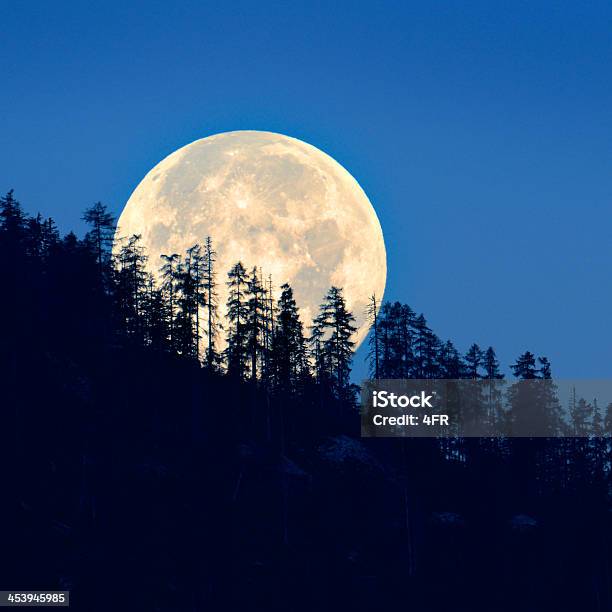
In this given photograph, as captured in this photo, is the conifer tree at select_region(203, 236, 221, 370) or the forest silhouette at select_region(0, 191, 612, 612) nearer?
the forest silhouette at select_region(0, 191, 612, 612)

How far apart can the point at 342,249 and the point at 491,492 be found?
88.7ft

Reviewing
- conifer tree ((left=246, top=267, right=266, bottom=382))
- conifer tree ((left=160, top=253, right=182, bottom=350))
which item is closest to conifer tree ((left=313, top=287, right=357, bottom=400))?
conifer tree ((left=246, top=267, right=266, bottom=382))

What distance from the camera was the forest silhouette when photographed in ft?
181

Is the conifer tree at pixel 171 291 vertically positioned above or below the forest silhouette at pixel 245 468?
above

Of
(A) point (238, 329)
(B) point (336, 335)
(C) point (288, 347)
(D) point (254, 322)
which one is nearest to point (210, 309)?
(A) point (238, 329)

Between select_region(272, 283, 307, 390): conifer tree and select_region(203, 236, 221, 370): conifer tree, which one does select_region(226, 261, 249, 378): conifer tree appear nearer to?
select_region(203, 236, 221, 370): conifer tree

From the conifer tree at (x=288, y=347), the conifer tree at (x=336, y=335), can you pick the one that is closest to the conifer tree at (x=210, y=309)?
the conifer tree at (x=288, y=347)

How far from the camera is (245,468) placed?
66.5m

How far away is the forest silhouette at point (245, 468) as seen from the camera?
55094 millimetres

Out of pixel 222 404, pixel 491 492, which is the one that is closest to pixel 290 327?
pixel 222 404

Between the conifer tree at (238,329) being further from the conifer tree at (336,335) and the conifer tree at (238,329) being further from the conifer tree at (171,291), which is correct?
the conifer tree at (336,335)

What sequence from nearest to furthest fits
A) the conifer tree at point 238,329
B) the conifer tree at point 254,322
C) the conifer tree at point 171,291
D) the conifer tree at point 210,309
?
1. the conifer tree at point 254,322
2. the conifer tree at point 238,329
3. the conifer tree at point 171,291
4. the conifer tree at point 210,309

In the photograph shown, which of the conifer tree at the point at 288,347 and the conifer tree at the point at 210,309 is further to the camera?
the conifer tree at the point at 210,309

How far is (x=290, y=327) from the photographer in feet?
263
